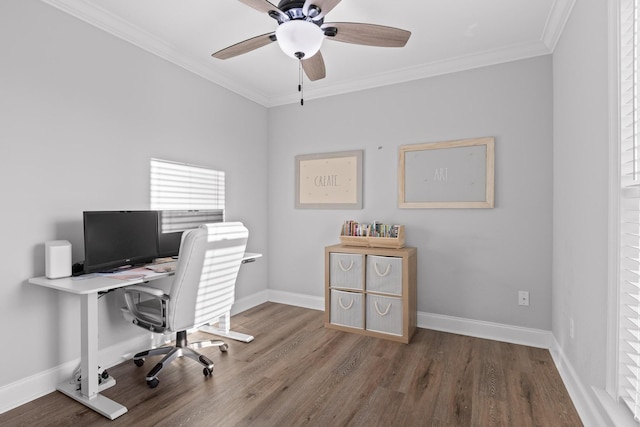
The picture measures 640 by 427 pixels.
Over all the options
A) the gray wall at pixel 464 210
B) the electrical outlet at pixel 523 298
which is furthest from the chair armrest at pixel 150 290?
the electrical outlet at pixel 523 298

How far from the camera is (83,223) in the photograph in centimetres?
231

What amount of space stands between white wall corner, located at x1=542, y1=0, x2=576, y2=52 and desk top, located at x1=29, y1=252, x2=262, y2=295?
336 cm

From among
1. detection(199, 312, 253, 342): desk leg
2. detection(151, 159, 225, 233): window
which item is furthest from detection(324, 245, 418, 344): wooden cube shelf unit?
detection(151, 159, 225, 233): window

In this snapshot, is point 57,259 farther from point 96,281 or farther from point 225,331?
point 225,331

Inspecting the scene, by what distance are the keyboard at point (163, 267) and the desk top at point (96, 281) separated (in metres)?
0.06

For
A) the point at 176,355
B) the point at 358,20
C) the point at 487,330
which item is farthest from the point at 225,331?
the point at 358,20

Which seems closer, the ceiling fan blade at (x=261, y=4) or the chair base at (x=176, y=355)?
the ceiling fan blade at (x=261, y=4)

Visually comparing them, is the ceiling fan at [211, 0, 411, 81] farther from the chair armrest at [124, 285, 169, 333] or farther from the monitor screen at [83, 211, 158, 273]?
the chair armrest at [124, 285, 169, 333]

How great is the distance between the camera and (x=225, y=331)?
126 inches

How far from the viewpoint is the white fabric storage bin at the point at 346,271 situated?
3262 mm

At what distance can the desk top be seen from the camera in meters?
1.97

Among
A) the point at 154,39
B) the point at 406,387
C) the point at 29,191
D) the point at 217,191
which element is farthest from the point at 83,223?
the point at 406,387

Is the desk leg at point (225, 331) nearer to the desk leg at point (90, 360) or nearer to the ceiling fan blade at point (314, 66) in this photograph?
the desk leg at point (90, 360)

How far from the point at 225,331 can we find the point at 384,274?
5.36 feet
